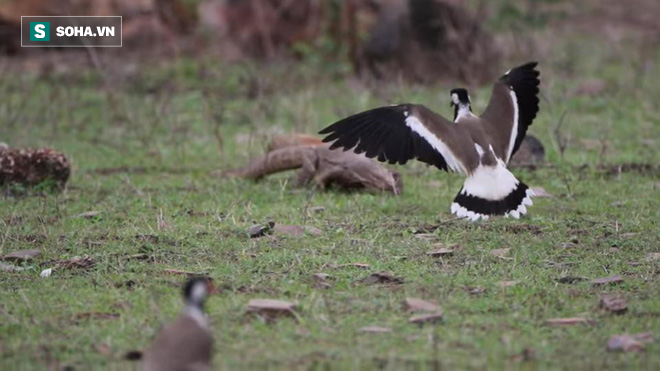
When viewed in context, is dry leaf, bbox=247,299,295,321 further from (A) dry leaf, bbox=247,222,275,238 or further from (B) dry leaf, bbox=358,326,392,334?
(A) dry leaf, bbox=247,222,275,238

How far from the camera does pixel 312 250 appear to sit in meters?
5.61

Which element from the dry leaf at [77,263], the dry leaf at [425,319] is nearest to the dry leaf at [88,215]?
the dry leaf at [77,263]

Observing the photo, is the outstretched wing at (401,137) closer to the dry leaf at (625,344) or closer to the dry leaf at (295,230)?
the dry leaf at (295,230)

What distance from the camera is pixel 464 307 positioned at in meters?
4.65

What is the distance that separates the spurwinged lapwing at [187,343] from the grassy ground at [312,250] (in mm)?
395

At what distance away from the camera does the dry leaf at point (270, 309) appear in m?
4.49

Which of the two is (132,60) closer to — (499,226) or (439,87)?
(439,87)

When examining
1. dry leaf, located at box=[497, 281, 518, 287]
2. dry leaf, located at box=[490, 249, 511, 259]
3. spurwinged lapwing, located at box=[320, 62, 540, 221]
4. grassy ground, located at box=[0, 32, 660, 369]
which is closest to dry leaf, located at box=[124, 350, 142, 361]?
grassy ground, located at box=[0, 32, 660, 369]

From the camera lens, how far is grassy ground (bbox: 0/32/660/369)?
4219mm

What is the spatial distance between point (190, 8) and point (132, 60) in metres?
1.23

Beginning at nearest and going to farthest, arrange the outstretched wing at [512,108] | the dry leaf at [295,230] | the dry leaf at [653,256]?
the dry leaf at [653,256], the dry leaf at [295,230], the outstretched wing at [512,108]

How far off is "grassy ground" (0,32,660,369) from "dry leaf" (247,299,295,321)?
0.06m

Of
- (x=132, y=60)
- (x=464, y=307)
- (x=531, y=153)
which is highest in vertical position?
(x=132, y=60)

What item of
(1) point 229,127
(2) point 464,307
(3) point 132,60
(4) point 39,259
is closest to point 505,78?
(2) point 464,307
